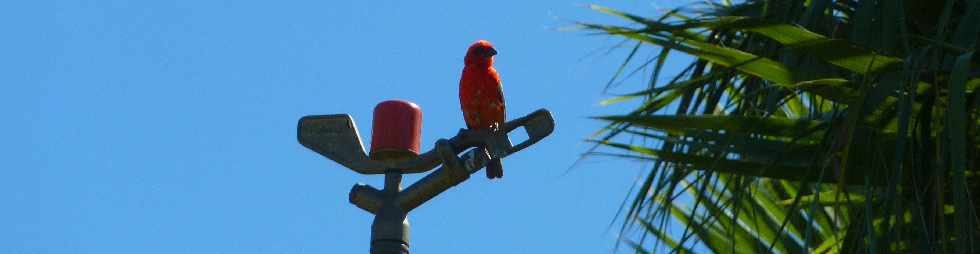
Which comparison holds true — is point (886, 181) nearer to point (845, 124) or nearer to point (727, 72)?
point (845, 124)

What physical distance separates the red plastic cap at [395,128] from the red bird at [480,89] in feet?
5.50

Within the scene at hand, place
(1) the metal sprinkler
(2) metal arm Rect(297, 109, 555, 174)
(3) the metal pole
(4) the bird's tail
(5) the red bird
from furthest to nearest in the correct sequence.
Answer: (5) the red bird < (4) the bird's tail < (2) metal arm Rect(297, 109, 555, 174) < (1) the metal sprinkler < (3) the metal pole

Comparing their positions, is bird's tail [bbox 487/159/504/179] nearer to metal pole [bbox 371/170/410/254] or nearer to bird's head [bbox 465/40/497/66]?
metal pole [bbox 371/170/410/254]

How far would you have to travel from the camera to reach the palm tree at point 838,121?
12.8ft

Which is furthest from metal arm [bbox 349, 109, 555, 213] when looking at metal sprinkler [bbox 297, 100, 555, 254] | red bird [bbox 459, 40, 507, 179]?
Result: red bird [bbox 459, 40, 507, 179]

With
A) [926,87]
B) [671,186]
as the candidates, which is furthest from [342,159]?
[926,87]

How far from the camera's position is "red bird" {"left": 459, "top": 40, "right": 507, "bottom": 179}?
586 centimetres

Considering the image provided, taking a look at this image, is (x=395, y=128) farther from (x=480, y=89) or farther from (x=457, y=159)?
(x=480, y=89)

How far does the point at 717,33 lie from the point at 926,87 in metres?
0.74

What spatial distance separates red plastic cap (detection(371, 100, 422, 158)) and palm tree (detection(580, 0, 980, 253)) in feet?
1.43

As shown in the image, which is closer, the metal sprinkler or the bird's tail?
the metal sprinkler

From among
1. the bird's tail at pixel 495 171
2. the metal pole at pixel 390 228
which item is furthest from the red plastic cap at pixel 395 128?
the bird's tail at pixel 495 171

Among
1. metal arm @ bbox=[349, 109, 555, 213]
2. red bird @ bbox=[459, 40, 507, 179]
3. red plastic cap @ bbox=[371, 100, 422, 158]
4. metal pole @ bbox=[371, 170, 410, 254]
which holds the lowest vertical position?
metal pole @ bbox=[371, 170, 410, 254]

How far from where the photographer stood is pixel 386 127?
4090mm
